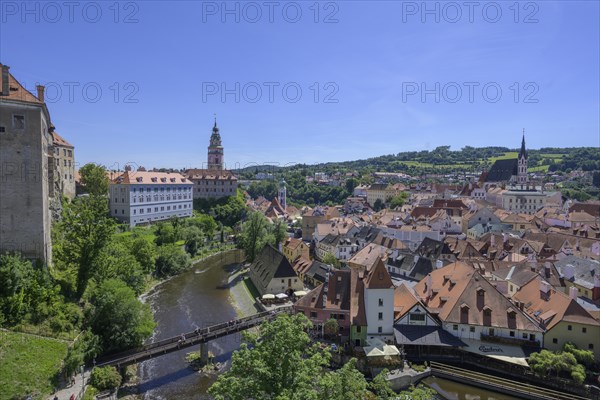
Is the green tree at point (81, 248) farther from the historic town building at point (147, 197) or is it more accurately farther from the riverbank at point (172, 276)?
the historic town building at point (147, 197)

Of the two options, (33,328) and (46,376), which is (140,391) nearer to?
(46,376)

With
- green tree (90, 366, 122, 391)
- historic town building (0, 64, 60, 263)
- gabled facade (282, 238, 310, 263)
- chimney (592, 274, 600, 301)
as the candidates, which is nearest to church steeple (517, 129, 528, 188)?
gabled facade (282, 238, 310, 263)

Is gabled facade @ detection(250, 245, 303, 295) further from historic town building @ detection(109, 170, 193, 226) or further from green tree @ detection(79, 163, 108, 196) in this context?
green tree @ detection(79, 163, 108, 196)

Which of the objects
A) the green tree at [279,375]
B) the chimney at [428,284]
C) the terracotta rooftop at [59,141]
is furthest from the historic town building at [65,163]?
the green tree at [279,375]

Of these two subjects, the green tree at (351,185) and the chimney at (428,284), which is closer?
the chimney at (428,284)

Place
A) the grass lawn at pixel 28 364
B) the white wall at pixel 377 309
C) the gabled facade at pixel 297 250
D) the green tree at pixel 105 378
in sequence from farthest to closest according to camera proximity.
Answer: the gabled facade at pixel 297 250
the white wall at pixel 377 309
the green tree at pixel 105 378
the grass lawn at pixel 28 364

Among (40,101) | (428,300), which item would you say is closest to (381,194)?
(428,300)
